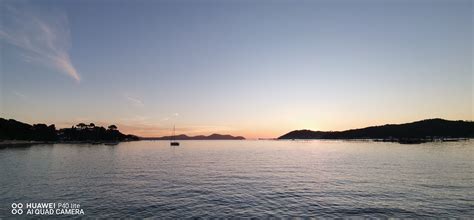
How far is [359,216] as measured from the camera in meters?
25.0

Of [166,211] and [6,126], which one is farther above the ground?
[6,126]

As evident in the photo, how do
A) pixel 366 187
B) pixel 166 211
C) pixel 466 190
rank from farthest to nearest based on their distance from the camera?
pixel 366 187
pixel 466 190
pixel 166 211

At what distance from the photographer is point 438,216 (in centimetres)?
2533

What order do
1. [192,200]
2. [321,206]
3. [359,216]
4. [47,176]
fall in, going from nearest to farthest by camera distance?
[359,216], [321,206], [192,200], [47,176]

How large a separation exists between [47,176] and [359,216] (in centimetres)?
5196

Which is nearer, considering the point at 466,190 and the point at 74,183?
the point at 466,190

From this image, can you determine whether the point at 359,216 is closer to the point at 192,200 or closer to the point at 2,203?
the point at 192,200

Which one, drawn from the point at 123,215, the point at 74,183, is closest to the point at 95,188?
the point at 74,183

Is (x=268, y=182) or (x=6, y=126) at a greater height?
(x=6, y=126)

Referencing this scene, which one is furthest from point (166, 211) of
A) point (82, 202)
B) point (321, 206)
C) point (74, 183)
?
point (74, 183)

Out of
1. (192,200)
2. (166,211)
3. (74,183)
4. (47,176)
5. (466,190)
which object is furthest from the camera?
(47,176)

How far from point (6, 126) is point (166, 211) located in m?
218

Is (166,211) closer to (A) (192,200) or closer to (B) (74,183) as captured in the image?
(A) (192,200)

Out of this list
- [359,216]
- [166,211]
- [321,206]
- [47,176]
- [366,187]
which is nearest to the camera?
[359,216]
